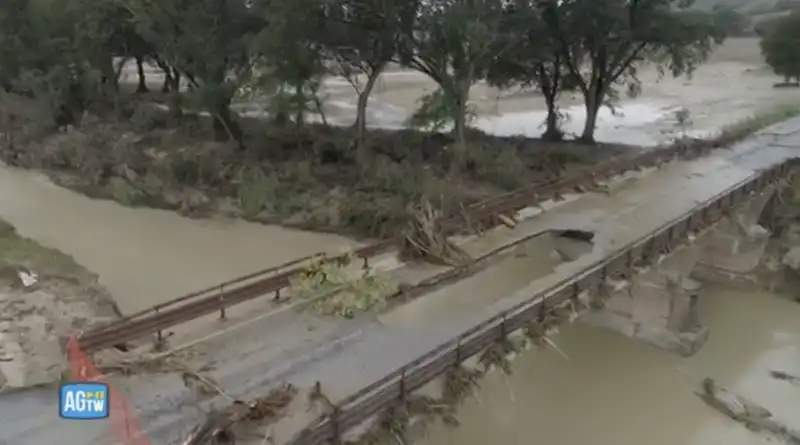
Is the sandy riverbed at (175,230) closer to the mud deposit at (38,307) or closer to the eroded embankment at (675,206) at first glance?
the mud deposit at (38,307)

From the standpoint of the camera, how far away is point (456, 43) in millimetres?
26594

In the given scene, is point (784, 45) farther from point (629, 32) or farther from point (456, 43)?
point (456, 43)

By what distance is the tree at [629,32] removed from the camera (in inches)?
1153

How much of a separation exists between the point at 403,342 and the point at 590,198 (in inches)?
434

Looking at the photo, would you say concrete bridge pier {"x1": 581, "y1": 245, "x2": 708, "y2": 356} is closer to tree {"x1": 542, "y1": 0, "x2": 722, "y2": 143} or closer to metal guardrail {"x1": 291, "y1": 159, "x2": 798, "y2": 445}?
metal guardrail {"x1": 291, "y1": 159, "x2": 798, "y2": 445}

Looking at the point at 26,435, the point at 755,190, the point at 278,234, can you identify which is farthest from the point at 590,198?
the point at 26,435

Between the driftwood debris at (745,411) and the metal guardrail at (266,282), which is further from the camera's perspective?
the driftwood debris at (745,411)

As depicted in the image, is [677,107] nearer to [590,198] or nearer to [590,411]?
[590,198]

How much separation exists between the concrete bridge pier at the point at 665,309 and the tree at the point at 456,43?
1111 centimetres

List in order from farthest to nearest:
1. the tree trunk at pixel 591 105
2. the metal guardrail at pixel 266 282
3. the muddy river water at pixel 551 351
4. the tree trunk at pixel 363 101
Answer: the tree trunk at pixel 591 105 → the tree trunk at pixel 363 101 → the muddy river water at pixel 551 351 → the metal guardrail at pixel 266 282

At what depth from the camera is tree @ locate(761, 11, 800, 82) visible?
49.6 meters

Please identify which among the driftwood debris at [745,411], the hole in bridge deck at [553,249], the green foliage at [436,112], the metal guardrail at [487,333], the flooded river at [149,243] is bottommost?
the driftwood debris at [745,411]

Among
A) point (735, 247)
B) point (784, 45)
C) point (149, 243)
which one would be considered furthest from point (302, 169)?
point (784, 45)

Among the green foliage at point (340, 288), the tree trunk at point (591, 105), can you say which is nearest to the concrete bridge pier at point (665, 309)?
the green foliage at point (340, 288)
